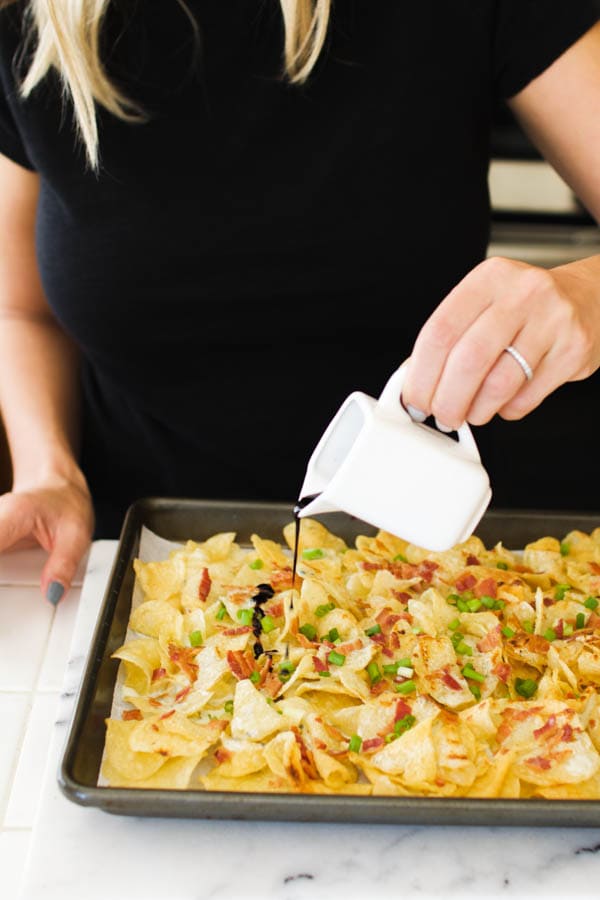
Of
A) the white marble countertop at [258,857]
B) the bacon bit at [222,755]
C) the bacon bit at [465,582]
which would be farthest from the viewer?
the bacon bit at [465,582]

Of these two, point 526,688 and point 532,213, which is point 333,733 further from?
point 532,213

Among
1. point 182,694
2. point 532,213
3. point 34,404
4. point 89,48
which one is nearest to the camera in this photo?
point 182,694

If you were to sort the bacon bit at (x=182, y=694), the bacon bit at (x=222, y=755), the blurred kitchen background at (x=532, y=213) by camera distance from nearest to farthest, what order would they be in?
1. the bacon bit at (x=222, y=755)
2. the bacon bit at (x=182, y=694)
3. the blurred kitchen background at (x=532, y=213)

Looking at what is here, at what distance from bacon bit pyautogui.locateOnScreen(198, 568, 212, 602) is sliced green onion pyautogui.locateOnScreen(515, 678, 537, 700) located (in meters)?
0.41

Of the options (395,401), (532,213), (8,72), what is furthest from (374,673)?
(532,213)

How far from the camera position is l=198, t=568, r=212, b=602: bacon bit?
4.15ft

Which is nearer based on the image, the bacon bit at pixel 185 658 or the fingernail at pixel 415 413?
the fingernail at pixel 415 413

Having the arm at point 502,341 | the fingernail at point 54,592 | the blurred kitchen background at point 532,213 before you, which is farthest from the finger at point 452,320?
the blurred kitchen background at point 532,213

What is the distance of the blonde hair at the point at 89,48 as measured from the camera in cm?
125

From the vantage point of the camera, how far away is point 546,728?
1.00 meters

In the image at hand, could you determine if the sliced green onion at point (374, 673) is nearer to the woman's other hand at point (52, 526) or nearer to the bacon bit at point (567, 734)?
the bacon bit at point (567, 734)

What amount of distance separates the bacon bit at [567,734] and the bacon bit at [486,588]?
0.30m

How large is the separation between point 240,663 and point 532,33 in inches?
35.6

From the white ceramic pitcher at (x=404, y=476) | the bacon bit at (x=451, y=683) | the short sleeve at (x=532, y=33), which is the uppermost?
the short sleeve at (x=532, y=33)
